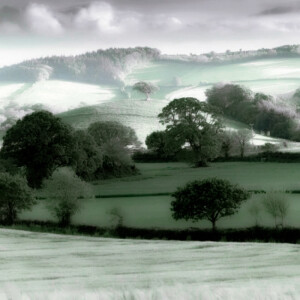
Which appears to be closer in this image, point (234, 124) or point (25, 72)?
point (234, 124)

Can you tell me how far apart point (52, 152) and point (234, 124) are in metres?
2.13

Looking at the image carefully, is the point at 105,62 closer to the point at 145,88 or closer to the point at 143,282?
the point at 145,88

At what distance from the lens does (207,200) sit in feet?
19.7

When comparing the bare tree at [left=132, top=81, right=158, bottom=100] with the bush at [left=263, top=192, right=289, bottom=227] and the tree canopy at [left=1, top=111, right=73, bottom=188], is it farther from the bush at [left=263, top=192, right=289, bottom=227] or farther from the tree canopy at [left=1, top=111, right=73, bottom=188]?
the bush at [left=263, top=192, right=289, bottom=227]

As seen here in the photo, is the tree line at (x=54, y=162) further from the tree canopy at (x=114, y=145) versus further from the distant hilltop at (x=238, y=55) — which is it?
the distant hilltop at (x=238, y=55)

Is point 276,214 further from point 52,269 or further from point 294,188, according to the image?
point 52,269

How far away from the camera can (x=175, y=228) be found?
19.6 ft

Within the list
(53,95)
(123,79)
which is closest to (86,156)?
(53,95)

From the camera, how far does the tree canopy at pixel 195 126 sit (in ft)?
18.7

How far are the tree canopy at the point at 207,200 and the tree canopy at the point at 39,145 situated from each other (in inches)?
55.6

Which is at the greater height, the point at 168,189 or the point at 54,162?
the point at 54,162

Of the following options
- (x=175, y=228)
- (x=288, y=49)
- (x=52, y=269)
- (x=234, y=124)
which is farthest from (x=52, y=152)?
(x=52, y=269)

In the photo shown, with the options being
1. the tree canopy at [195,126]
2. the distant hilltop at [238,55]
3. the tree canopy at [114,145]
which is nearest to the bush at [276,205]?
the tree canopy at [195,126]

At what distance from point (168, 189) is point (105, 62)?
1.66 metres
